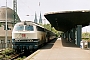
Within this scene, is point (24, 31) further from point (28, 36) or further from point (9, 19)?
point (9, 19)

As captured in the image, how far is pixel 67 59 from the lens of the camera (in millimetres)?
14609

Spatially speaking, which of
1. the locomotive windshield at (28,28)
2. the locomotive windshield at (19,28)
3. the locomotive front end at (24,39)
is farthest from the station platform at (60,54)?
the locomotive windshield at (19,28)

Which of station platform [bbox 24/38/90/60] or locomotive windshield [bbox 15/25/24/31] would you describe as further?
locomotive windshield [bbox 15/25/24/31]

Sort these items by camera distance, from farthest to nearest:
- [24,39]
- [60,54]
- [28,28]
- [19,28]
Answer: [28,28] < [19,28] < [24,39] < [60,54]

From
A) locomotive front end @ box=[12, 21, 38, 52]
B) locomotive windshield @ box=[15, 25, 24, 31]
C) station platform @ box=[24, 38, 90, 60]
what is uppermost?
locomotive windshield @ box=[15, 25, 24, 31]

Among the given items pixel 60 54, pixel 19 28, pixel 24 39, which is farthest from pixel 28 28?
pixel 60 54

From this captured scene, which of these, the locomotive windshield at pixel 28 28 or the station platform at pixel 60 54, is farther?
the locomotive windshield at pixel 28 28

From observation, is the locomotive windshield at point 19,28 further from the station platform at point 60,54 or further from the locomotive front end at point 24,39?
the station platform at point 60,54

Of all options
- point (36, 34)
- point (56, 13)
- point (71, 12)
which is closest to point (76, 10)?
point (71, 12)

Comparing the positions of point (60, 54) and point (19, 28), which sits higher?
point (19, 28)

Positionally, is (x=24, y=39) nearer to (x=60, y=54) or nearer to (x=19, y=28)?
(x=19, y=28)

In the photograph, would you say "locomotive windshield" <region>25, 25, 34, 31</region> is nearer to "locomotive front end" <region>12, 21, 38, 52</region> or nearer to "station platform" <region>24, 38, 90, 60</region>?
"locomotive front end" <region>12, 21, 38, 52</region>

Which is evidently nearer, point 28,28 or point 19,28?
point 19,28

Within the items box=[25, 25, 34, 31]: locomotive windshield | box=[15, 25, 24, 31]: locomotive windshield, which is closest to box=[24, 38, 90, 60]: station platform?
box=[25, 25, 34, 31]: locomotive windshield
